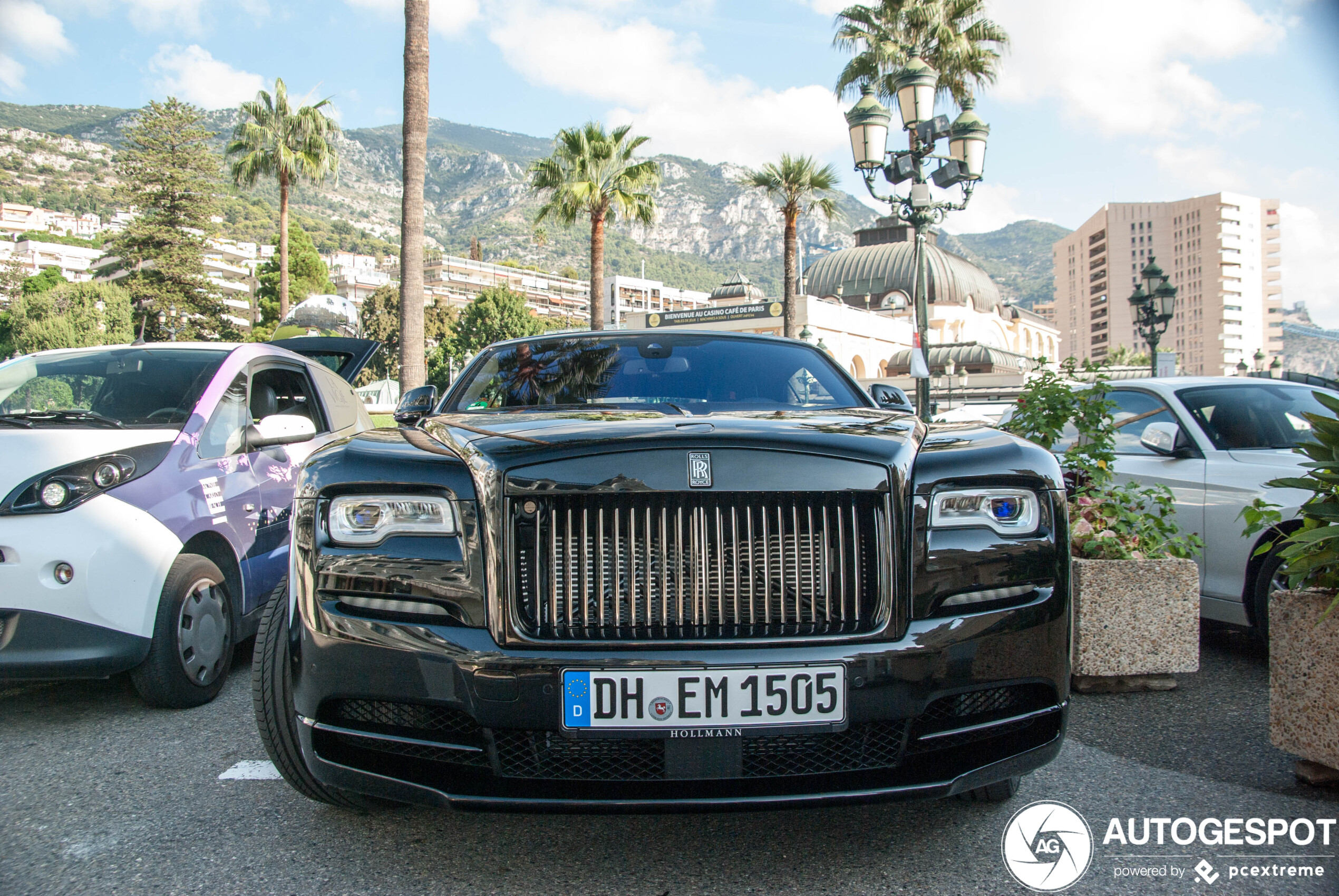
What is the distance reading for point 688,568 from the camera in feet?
7.06

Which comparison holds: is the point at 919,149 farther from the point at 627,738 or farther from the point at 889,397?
the point at 627,738

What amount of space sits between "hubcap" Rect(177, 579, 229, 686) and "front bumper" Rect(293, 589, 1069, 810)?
1929 millimetres

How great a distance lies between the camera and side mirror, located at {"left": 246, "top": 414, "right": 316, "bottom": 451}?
4363 millimetres

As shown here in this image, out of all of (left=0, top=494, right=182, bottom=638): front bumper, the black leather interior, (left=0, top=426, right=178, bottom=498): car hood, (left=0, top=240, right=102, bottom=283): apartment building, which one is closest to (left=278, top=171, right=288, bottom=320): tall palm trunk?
the black leather interior

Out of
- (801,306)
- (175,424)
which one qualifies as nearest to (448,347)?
(801,306)

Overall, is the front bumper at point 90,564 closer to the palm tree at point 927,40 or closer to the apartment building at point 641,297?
the palm tree at point 927,40

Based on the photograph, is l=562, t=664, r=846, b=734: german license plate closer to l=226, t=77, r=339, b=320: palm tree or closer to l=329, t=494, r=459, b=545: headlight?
l=329, t=494, r=459, b=545: headlight

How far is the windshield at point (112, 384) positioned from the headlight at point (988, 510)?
345cm

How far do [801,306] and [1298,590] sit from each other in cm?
5523

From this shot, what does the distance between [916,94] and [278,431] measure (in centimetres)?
861

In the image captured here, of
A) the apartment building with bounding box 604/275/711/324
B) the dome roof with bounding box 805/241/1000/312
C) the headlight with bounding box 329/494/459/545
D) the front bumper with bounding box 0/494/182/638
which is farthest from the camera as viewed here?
the apartment building with bounding box 604/275/711/324

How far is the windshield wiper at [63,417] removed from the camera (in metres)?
4.15

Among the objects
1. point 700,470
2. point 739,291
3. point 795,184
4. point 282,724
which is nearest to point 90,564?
point 282,724

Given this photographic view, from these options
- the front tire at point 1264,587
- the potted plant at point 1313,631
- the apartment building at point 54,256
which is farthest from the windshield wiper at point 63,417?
the apartment building at point 54,256
